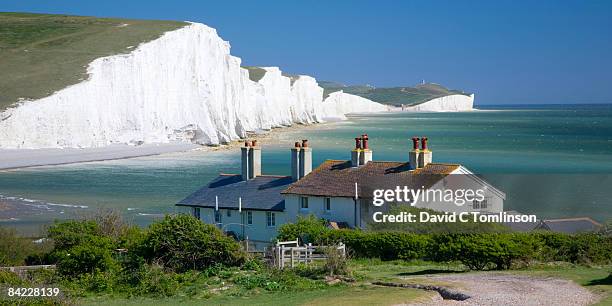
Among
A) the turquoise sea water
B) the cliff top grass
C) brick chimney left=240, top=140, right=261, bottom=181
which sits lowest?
the turquoise sea water

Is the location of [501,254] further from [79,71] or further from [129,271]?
[79,71]

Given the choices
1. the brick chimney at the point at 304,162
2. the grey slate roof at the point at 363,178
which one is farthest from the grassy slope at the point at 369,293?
the brick chimney at the point at 304,162

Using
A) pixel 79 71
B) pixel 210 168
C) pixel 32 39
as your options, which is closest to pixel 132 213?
pixel 210 168

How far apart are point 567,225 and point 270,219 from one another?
9318 mm

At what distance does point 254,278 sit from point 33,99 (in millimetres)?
65843

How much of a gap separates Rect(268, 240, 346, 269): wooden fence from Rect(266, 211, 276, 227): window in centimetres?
644

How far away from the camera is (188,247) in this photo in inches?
877

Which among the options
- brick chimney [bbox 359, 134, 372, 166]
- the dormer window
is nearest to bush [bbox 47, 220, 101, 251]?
the dormer window

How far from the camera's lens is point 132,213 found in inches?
1670

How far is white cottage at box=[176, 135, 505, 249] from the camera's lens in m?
26.8

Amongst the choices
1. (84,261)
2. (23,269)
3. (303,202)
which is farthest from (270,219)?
(23,269)

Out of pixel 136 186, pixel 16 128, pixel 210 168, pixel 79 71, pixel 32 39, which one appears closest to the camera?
pixel 136 186

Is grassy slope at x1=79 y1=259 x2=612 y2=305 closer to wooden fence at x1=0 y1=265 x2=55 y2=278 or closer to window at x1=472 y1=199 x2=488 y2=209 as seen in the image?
window at x1=472 y1=199 x2=488 y2=209

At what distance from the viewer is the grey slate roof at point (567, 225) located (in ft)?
76.5
